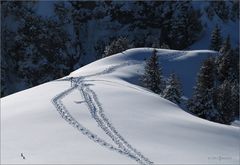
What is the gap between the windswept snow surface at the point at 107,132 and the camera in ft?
53.7

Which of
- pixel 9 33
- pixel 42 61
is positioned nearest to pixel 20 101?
pixel 42 61

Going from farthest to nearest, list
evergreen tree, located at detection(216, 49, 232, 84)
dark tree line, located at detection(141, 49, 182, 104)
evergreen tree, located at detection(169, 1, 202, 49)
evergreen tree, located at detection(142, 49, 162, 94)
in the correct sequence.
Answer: evergreen tree, located at detection(169, 1, 202, 49)
evergreen tree, located at detection(216, 49, 232, 84)
evergreen tree, located at detection(142, 49, 162, 94)
dark tree line, located at detection(141, 49, 182, 104)

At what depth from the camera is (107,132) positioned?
779 inches

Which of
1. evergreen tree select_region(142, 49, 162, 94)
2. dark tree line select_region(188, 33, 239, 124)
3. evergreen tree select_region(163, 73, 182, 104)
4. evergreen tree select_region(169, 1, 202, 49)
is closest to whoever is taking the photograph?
evergreen tree select_region(163, 73, 182, 104)

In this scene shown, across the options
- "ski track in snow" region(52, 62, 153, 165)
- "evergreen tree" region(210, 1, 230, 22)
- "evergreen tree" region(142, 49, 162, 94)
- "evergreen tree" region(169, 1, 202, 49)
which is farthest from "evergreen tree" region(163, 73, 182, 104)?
"evergreen tree" region(210, 1, 230, 22)

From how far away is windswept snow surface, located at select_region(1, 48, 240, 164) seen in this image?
16.4m

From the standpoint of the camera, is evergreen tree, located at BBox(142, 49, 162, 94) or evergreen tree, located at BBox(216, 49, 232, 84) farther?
evergreen tree, located at BBox(216, 49, 232, 84)

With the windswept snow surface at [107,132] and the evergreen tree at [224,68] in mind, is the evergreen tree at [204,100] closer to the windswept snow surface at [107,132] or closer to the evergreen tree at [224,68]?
the evergreen tree at [224,68]

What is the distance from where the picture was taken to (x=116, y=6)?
359ft

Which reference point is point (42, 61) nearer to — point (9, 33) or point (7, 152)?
point (9, 33)

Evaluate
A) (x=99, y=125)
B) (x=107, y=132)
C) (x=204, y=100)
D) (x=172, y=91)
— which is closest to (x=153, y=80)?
(x=172, y=91)

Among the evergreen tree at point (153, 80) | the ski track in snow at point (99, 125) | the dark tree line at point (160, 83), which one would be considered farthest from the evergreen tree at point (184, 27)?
the ski track in snow at point (99, 125)

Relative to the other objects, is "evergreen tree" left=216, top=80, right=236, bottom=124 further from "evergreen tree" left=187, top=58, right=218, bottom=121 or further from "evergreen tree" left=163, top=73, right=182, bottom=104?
"evergreen tree" left=163, top=73, right=182, bottom=104

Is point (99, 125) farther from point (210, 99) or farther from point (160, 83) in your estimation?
point (160, 83)
